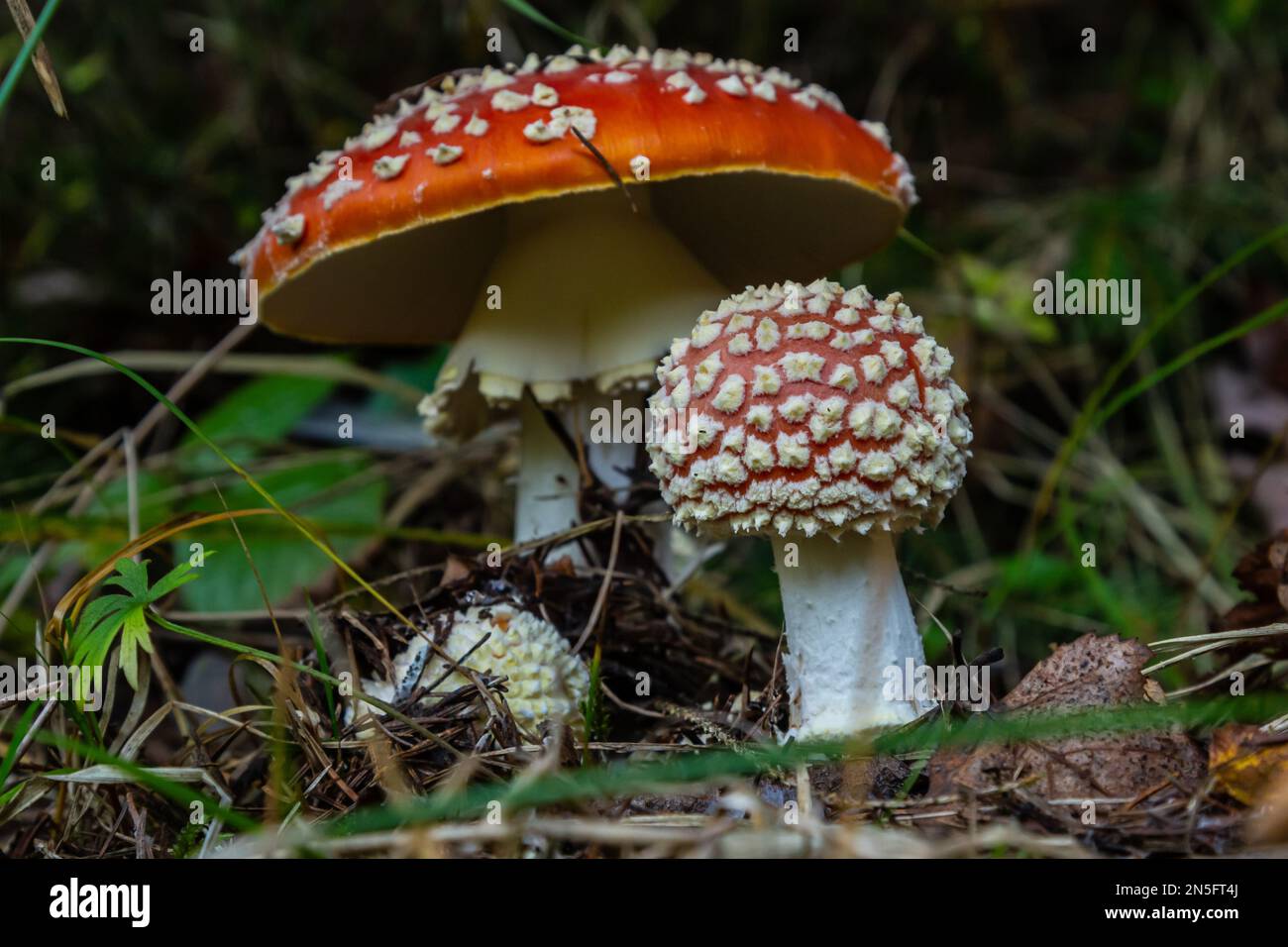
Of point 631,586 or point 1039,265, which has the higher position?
point 1039,265

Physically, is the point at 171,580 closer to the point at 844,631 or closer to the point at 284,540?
the point at 844,631

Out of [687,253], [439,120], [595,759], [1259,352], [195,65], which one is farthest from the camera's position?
[195,65]

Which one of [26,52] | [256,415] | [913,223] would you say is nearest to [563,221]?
[26,52]

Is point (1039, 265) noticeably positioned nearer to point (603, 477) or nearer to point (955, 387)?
point (603, 477)

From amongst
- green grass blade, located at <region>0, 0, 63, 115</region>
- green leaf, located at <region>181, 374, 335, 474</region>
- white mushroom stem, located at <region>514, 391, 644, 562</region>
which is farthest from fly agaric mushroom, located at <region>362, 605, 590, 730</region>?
green leaf, located at <region>181, 374, 335, 474</region>

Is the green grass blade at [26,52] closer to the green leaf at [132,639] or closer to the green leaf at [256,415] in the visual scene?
the green leaf at [132,639]
